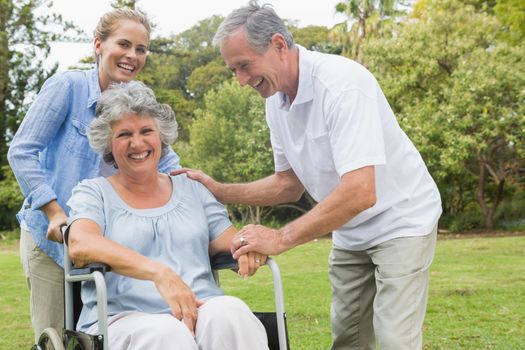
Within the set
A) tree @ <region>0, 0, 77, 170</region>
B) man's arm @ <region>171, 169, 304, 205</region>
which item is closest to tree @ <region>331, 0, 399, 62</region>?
tree @ <region>0, 0, 77, 170</region>

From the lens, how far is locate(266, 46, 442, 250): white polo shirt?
2348mm

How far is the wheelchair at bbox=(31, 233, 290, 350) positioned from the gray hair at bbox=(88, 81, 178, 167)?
14.8 inches

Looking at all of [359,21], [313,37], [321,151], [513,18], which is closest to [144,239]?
[321,151]

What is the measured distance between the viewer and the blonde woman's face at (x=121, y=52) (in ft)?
9.04

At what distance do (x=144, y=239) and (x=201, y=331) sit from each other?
0.41 m

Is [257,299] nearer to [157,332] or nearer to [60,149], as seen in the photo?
[60,149]

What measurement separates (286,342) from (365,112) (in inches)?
30.2

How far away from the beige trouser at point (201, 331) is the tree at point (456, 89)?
42.7 ft

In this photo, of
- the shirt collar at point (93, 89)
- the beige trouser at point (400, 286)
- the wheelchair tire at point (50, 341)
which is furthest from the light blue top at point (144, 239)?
the beige trouser at point (400, 286)

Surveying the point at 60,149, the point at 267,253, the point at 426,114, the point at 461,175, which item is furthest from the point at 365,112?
the point at 461,175

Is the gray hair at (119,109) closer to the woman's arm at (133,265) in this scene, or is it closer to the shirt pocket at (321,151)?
the woman's arm at (133,265)

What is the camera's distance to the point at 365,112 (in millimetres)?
2348

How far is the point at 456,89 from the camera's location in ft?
49.9

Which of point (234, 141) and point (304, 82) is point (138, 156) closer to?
point (304, 82)
